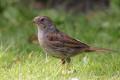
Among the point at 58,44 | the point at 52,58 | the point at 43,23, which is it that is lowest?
the point at 52,58

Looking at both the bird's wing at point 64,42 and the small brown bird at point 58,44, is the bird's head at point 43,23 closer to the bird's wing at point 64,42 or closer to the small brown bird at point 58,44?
the small brown bird at point 58,44

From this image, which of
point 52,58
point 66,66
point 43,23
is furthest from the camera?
point 52,58

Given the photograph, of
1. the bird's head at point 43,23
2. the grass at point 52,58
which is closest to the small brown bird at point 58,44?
the bird's head at point 43,23

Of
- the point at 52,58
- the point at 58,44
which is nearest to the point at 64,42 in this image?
the point at 58,44

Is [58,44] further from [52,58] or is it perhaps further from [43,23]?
[52,58]

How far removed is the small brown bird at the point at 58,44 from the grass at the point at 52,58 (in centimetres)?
18

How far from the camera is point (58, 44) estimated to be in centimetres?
895

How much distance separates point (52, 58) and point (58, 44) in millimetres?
717

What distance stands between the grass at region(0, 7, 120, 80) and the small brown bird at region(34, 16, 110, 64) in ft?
0.59

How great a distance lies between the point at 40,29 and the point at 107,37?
4.29 m

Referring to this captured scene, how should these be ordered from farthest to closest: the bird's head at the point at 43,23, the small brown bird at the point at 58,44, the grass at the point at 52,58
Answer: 1. the bird's head at the point at 43,23
2. the small brown bird at the point at 58,44
3. the grass at the point at 52,58

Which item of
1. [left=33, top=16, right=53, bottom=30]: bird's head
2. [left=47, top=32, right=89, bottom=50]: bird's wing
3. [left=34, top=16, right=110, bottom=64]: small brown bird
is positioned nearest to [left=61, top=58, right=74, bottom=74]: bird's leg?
[left=34, top=16, right=110, bottom=64]: small brown bird

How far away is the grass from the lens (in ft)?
28.2

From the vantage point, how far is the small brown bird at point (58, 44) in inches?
350
